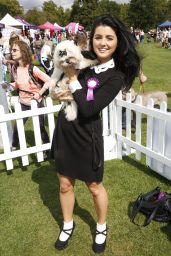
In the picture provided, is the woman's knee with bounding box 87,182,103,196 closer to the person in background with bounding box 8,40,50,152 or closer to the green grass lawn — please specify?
the green grass lawn

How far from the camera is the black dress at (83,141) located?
2312 millimetres

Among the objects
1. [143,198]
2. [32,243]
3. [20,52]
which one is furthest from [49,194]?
[20,52]

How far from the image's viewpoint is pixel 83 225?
3277 millimetres

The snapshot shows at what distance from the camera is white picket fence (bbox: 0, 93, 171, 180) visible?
3943 mm

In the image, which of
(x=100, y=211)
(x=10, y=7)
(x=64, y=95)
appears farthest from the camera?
(x=10, y=7)

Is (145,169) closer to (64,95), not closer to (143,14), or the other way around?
(64,95)

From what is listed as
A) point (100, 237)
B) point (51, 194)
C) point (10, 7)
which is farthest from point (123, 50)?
point (10, 7)

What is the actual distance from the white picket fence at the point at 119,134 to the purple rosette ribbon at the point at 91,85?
174 centimetres

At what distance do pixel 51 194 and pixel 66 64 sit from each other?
2.28 meters

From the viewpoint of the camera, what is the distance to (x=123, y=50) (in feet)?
7.76

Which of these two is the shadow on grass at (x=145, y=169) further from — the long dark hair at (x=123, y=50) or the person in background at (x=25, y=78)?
the long dark hair at (x=123, y=50)

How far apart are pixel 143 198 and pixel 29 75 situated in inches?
99.5

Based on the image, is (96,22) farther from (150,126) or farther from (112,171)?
(112,171)

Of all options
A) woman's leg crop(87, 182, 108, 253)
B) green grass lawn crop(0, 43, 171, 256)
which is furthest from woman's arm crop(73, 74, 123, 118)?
woman's leg crop(87, 182, 108, 253)
